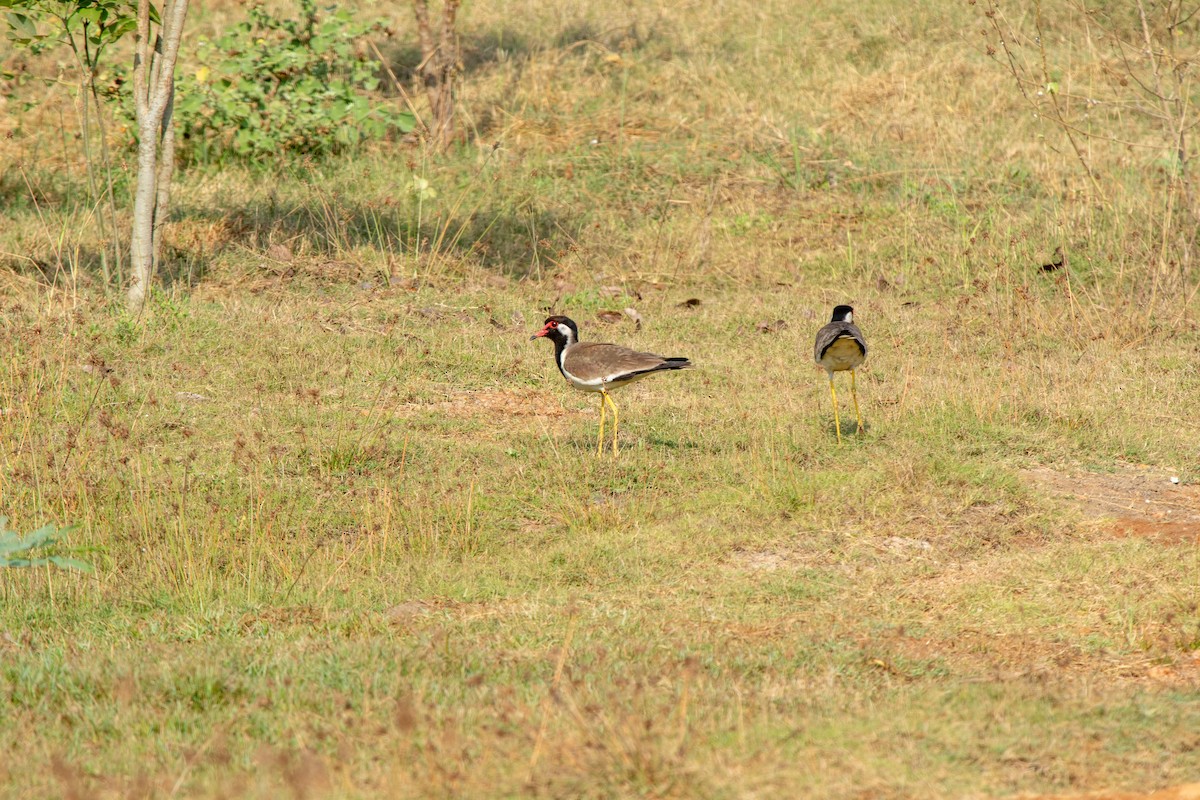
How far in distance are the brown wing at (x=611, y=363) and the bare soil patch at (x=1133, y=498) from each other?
2.37 m

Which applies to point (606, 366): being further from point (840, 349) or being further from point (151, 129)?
point (151, 129)

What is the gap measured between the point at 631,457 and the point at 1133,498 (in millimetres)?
3008

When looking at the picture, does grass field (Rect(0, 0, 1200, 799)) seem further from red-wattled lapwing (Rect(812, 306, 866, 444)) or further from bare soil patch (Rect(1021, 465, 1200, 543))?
red-wattled lapwing (Rect(812, 306, 866, 444))

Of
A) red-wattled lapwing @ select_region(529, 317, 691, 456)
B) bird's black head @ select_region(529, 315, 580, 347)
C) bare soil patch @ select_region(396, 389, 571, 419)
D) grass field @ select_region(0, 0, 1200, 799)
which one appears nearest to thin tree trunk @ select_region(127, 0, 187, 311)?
grass field @ select_region(0, 0, 1200, 799)

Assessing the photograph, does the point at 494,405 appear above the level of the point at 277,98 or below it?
below

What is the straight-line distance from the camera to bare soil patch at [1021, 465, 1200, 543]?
295 inches

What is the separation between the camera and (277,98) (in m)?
14.3

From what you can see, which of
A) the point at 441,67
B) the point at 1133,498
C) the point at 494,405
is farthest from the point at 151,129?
the point at 1133,498

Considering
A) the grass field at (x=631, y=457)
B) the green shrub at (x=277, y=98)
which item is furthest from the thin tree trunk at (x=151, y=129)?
the green shrub at (x=277, y=98)

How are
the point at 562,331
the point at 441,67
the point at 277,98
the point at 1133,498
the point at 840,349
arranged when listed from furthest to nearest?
the point at 441,67, the point at 277,98, the point at 562,331, the point at 840,349, the point at 1133,498

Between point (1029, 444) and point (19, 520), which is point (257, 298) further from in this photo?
point (1029, 444)

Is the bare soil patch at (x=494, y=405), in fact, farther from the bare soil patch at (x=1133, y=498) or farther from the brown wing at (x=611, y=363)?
the bare soil patch at (x=1133, y=498)

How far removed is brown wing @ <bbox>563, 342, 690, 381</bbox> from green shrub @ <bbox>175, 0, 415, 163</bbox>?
6.01m

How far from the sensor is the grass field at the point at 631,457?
469cm
